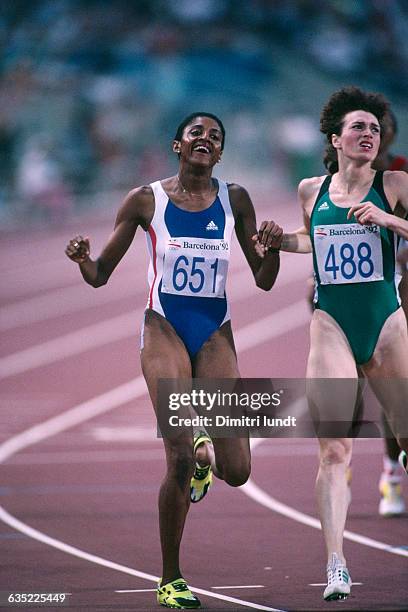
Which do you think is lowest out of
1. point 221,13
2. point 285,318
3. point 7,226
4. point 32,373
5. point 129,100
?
point 32,373

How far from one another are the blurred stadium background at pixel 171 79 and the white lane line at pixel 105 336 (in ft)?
34.5

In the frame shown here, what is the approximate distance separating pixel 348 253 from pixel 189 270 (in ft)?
2.71

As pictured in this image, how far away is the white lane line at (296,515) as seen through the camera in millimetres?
8781

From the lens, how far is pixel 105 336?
21281 mm

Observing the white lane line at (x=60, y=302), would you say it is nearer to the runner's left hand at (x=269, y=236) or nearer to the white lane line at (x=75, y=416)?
the white lane line at (x=75, y=416)

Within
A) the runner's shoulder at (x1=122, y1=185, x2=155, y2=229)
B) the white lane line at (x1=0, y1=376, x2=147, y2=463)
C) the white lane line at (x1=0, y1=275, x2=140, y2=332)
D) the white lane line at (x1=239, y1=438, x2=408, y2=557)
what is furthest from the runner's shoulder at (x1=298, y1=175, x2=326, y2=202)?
the white lane line at (x1=0, y1=275, x2=140, y2=332)

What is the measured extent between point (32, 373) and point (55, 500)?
301 inches

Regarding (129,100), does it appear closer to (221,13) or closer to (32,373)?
(221,13)

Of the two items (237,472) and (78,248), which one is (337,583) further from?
(78,248)

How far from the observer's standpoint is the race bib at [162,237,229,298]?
7.50 meters

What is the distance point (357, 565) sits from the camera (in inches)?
323

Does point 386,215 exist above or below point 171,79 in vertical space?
below

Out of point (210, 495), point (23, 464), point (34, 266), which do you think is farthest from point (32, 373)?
point (34, 266)

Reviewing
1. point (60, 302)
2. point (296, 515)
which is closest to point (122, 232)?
point (296, 515)
